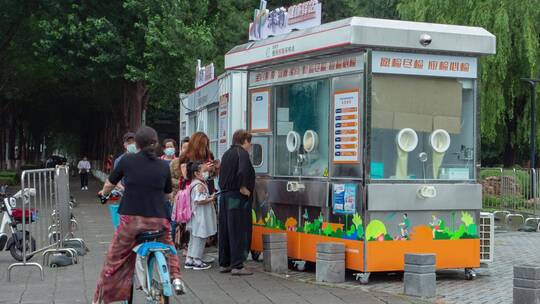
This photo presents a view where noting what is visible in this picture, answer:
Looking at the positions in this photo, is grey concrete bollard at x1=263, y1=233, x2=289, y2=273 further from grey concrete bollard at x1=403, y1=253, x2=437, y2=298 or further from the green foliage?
the green foliage

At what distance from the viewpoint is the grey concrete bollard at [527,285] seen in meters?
8.12

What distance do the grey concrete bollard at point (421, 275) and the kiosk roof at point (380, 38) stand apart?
2620 mm

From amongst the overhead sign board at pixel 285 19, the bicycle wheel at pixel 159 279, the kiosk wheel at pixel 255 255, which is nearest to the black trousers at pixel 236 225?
the kiosk wheel at pixel 255 255

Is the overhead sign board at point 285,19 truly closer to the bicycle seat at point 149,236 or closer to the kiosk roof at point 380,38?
the kiosk roof at point 380,38

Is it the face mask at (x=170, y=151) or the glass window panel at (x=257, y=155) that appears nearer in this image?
the glass window panel at (x=257, y=155)

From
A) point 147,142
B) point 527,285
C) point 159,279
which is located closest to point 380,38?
point 527,285

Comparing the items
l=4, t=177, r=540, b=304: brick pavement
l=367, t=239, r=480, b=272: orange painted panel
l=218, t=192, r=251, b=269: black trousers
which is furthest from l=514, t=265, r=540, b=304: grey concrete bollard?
l=218, t=192, r=251, b=269: black trousers

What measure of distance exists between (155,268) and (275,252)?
3.90 metres

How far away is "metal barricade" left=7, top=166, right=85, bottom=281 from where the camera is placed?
39.0 ft

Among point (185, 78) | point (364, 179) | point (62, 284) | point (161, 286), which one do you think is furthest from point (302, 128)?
point (185, 78)

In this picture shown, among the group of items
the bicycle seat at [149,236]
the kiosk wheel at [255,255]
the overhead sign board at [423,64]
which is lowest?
the kiosk wheel at [255,255]

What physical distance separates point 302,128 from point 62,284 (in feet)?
12.5

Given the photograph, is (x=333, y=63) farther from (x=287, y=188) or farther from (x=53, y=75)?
(x=53, y=75)

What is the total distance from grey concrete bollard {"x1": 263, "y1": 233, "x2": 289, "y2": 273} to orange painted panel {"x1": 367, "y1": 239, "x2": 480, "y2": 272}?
1475mm
